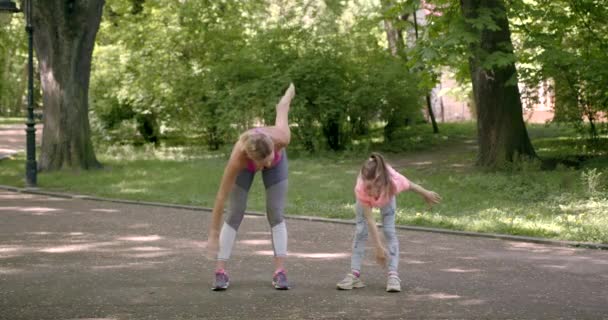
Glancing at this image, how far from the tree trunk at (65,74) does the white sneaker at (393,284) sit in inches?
533

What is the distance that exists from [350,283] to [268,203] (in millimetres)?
985

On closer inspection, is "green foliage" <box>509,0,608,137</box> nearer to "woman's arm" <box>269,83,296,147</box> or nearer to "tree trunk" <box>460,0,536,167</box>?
"tree trunk" <box>460,0,536,167</box>

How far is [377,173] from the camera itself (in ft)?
25.1

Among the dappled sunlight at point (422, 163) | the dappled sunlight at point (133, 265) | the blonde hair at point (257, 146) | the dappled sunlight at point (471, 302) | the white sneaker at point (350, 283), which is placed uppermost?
the blonde hair at point (257, 146)

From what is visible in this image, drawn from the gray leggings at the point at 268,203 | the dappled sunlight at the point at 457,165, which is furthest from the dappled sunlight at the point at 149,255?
the dappled sunlight at the point at 457,165

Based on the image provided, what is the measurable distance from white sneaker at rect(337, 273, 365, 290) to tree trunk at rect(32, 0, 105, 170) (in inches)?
522

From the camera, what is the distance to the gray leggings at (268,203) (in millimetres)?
7691

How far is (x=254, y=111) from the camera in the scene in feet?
82.5

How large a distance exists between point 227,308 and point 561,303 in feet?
8.72

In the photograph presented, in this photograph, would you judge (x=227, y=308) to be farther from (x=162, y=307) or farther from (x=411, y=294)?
(x=411, y=294)

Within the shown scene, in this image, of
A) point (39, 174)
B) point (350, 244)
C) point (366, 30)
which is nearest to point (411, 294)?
point (350, 244)

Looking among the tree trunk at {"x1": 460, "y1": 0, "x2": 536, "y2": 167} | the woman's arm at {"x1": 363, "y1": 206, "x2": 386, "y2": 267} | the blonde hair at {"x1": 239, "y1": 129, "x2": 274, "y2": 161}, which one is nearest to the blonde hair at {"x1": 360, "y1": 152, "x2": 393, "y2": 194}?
the woman's arm at {"x1": 363, "y1": 206, "x2": 386, "y2": 267}

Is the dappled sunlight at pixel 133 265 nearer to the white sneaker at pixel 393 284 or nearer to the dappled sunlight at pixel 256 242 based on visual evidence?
the dappled sunlight at pixel 256 242

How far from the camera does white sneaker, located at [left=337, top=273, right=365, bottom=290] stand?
7.98 metres
